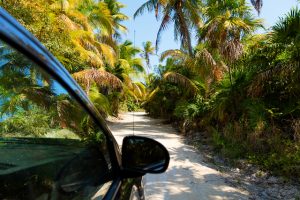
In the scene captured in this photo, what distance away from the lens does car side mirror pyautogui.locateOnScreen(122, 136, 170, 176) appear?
1.79 metres

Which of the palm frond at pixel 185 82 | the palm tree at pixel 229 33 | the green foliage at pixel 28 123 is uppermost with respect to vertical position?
the palm tree at pixel 229 33

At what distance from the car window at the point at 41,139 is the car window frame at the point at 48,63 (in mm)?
26

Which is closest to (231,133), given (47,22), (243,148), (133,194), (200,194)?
(243,148)

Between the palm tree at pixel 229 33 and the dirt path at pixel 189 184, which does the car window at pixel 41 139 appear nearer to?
the dirt path at pixel 189 184

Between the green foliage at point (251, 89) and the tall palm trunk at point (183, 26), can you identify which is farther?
the tall palm trunk at point (183, 26)

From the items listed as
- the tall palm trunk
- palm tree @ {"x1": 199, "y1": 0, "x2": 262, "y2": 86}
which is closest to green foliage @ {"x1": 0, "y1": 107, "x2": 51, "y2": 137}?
palm tree @ {"x1": 199, "y1": 0, "x2": 262, "y2": 86}

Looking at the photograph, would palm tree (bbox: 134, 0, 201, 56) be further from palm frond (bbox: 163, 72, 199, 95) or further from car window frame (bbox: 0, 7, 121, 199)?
car window frame (bbox: 0, 7, 121, 199)

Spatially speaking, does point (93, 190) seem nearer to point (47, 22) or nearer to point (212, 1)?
point (47, 22)

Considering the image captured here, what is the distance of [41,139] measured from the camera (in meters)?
1.35

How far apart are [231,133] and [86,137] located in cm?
874

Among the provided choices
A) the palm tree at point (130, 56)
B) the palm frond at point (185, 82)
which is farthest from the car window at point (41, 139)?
the palm tree at point (130, 56)

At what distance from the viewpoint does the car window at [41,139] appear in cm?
107

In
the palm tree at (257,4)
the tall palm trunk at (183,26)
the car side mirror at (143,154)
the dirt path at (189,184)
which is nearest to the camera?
the car side mirror at (143,154)

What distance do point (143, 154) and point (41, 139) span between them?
0.68m
